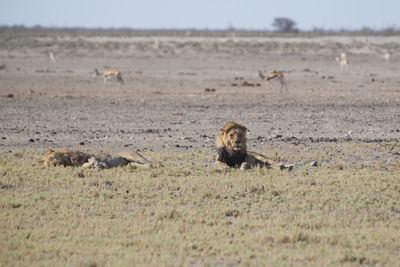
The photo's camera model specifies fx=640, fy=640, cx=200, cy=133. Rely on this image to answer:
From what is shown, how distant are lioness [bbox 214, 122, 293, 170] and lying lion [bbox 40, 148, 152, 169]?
1269 millimetres

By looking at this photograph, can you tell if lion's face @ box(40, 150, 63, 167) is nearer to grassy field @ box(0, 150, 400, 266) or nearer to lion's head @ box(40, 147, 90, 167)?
lion's head @ box(40, 147, 90, 167)

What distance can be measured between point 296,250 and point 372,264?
756 millimetres

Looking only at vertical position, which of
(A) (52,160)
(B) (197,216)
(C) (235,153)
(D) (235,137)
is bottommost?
(A) (52,160)

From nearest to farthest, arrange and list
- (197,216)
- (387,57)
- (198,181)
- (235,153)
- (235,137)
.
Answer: (197,216), (198,181), (235,137), (235,153), (387,57)

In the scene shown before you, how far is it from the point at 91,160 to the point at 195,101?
13211 mm

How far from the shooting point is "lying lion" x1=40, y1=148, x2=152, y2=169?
10852mm

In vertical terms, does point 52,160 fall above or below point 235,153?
below

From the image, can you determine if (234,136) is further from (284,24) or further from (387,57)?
(284,24)

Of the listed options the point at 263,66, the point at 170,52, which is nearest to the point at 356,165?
the point at 263,66

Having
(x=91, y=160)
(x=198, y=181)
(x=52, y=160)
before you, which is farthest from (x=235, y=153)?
(x=52, y=160)

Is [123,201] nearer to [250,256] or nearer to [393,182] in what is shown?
[250,256]

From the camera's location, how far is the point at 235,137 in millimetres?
10242

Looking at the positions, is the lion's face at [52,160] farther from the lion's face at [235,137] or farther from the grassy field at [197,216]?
the lion's face at [235,137]

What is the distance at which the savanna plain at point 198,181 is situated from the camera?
657 cm
